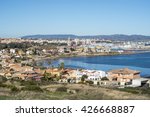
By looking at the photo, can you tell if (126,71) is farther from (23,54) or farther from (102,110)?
(23,54)

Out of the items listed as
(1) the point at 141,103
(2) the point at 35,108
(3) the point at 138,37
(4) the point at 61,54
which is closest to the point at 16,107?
(2) the point at 35,108

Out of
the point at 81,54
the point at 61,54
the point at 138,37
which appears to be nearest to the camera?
the point at 61,54

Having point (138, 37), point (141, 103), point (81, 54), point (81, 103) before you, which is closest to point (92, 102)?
point (81, 103)

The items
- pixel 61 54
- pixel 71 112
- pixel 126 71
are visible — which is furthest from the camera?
pixel 61 54

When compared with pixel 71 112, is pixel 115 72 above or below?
below

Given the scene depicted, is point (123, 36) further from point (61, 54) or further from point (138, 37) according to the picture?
point (61, 54)

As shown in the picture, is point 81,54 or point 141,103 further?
point 81,54

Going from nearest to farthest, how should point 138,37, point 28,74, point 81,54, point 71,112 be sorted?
point 71,112 → point 28,74 → point 81,54 → point 138,37

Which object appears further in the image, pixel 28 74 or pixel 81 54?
pixel 81 54

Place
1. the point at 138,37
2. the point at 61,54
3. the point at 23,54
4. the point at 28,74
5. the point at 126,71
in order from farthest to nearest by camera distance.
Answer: the point at 138,37
the point at 61,54
the point at 23,54
the point at 126,71
the point at 28,74
